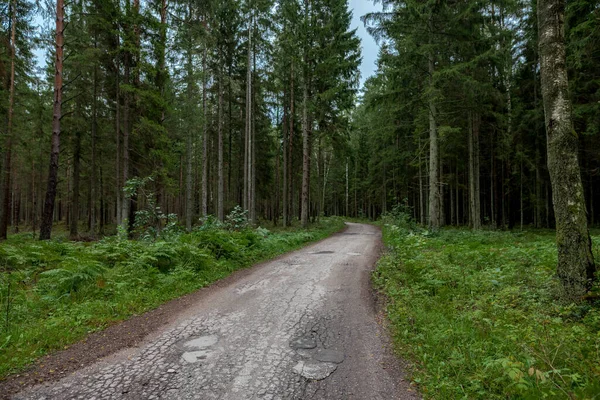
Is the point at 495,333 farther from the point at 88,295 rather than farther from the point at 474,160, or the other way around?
the point at 474,160

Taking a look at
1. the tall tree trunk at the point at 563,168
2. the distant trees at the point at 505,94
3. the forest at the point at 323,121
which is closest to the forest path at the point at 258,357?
the forest at the point at 323,121

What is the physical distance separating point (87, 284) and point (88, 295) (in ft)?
1.17

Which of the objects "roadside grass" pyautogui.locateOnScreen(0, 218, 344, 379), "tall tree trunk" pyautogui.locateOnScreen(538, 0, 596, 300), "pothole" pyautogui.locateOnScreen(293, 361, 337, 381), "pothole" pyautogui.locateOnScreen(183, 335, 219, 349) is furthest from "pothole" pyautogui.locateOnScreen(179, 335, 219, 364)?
"tall tree trunk" pyautogui.locateOnScreen(538, 0, 596, 300)

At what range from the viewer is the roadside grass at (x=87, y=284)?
402 centimetres

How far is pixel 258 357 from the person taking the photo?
11.8ft

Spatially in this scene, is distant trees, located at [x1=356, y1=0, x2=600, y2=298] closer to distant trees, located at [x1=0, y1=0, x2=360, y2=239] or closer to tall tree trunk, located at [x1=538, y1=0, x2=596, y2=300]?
tall tree trunk, located at [x1=538, y1=0, x2=596, y2=300]

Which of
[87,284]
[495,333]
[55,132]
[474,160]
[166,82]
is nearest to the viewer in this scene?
Result: [495,333]

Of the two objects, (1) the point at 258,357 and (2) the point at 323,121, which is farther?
(2) the point at 323,121

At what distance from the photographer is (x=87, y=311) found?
490 centimetres

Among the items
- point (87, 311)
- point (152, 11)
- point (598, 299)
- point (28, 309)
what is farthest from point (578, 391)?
point (152, 11)

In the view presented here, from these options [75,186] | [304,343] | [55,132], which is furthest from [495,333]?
Answer: [75,186]

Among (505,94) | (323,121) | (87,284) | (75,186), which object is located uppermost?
(505,94)

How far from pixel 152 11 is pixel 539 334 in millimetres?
18818

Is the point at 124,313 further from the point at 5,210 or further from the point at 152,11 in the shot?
the point at 5,210
